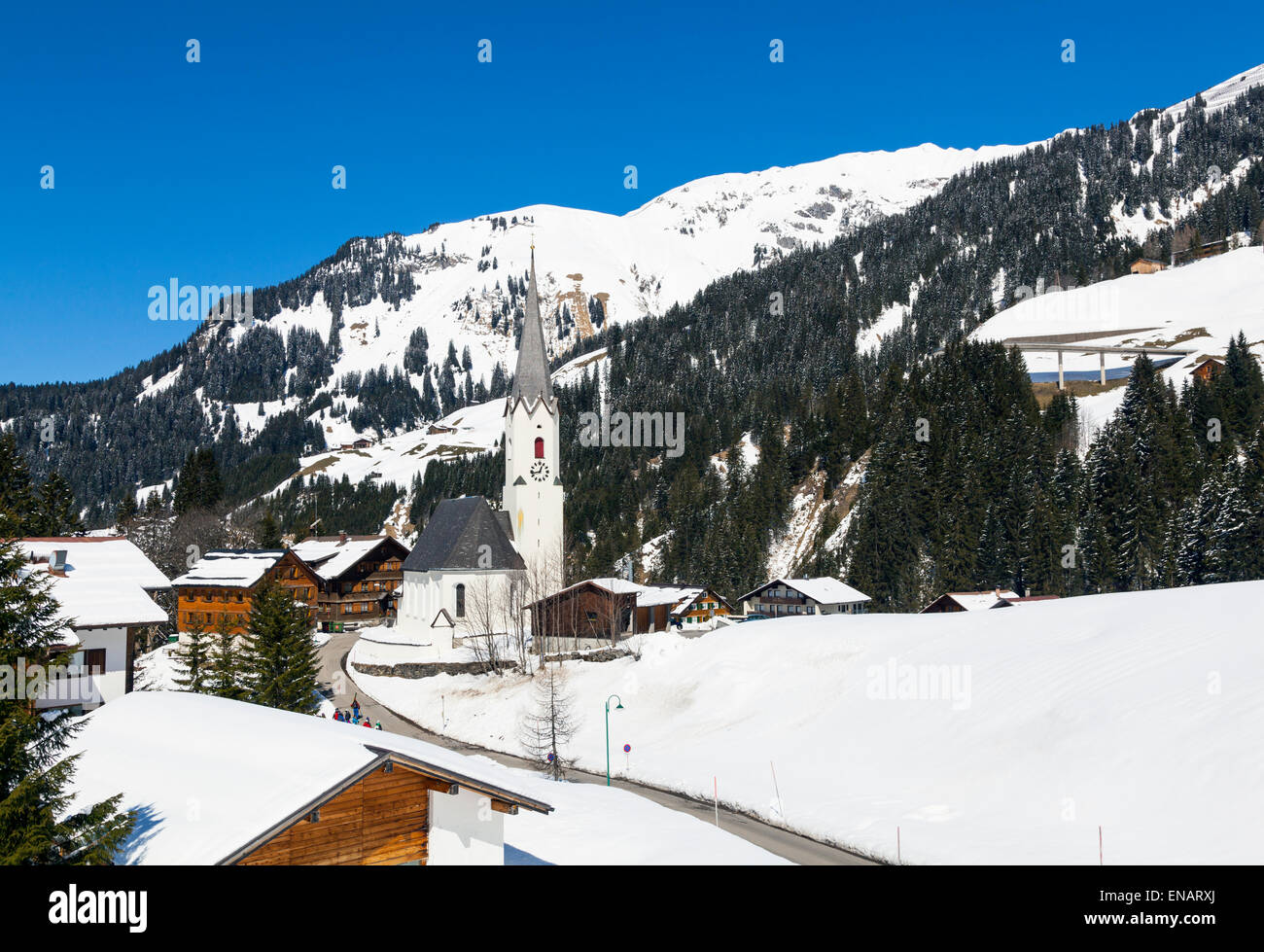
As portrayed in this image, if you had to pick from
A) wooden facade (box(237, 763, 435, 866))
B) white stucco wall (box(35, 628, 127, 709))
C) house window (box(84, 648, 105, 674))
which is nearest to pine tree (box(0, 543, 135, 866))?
wooden facade (box(237, 763, 435, 866))

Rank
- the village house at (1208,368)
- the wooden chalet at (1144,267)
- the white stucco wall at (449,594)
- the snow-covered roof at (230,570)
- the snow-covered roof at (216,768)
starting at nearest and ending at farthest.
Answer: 1. the snow-covered roof at (216,768)
2. the white stucco wall at (449,594)
3. the snow-covered roof at (230,570)
4. the village house at (1208,368)
5. the wooden chalet at (1144,267)

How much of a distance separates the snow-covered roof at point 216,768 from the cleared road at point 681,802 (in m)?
12.5

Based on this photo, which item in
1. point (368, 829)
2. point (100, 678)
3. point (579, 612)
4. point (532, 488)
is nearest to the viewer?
point (368, 829)

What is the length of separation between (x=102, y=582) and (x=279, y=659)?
284 inches

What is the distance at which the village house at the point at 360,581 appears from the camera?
95000mm

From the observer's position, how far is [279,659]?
3553 cm

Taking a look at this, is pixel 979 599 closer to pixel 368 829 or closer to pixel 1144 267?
pixel 368 829

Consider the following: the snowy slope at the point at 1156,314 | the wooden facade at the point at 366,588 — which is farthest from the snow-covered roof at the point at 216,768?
the snowy slope at the point at 1156,314

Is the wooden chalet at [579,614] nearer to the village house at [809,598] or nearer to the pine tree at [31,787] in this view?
the village house at [809,598]

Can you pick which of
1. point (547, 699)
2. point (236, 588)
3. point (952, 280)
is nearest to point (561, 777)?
point (547, 699)

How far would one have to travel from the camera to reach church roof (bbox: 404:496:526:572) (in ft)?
234

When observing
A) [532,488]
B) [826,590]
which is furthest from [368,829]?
[826,590]

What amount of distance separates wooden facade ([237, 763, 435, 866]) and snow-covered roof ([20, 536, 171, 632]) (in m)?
15.4
